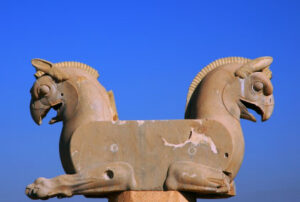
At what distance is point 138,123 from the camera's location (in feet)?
35.3

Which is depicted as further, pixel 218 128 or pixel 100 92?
pixel 100 92

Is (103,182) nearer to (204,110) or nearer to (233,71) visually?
(204,110)

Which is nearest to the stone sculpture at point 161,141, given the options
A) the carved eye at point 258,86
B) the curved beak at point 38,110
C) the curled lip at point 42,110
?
the carved eye at point 258,86

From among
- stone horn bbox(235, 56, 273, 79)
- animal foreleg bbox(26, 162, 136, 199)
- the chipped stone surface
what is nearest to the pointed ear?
animal foreleg bbox(26, 162, 136, 199)

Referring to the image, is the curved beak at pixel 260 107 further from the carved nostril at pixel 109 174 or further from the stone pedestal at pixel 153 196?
the carved nostril at pixel 109 174

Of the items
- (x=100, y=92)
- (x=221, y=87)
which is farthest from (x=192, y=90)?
(x=100, y=92)

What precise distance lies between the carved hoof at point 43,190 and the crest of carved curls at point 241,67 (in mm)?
2591

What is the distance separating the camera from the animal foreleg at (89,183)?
10.6m

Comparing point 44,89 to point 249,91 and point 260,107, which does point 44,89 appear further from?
point 260,107

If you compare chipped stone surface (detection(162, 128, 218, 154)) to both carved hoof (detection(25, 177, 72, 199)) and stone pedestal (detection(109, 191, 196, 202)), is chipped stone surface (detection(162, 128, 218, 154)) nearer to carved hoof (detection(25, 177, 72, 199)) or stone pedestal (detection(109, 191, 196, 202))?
stone pedestal (detection(109, 191, 196, 202))

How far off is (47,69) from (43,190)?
2.07 metres

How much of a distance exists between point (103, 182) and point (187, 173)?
1.29 meters

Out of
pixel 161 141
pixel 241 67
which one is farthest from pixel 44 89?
pixel 241 67

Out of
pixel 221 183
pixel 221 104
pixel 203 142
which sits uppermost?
pixel 221 104
